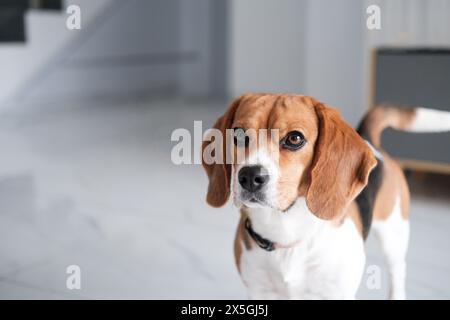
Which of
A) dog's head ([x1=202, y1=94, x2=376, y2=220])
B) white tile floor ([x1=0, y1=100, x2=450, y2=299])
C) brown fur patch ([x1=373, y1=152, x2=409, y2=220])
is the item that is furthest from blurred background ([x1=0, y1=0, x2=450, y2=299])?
dog's head ([x1=202, y1=94, x2=376, y2=220])

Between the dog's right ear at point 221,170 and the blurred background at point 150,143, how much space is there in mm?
528

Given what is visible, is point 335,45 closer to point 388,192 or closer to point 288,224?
point 388,192

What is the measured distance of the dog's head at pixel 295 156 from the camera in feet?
3.08

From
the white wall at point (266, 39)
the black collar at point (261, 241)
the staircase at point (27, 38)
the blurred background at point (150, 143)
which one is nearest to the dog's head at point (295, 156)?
the black collar at point (261, 241)

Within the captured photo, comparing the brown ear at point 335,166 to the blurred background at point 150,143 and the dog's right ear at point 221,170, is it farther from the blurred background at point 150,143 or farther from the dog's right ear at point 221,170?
the blurred background at point 150,143

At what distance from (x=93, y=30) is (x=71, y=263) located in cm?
406

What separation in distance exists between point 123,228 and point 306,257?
1.18 m

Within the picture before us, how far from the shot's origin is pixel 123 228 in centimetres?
212

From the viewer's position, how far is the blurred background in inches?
68.5

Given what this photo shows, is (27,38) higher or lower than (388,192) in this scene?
higher

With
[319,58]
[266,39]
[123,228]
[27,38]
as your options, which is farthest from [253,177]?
[27,38]

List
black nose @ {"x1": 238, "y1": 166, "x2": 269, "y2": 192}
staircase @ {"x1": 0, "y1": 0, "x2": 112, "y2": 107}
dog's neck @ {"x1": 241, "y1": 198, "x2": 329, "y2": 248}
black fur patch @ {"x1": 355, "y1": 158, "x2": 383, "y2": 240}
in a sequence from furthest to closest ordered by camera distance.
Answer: staircase @ {"x1": 0, "y1": 0, "x2": 112, "y2": 107} → black fur patch @ {"x1": 355, "y1": 158, "x2": 383, "y2": 240} → dog's neck @ {"x1": 241, "y1": 198, "x2": 329, "y2": 248} → black nose @ {"x1": 238, "y1": 166, "x2": 269, "y2": 192}

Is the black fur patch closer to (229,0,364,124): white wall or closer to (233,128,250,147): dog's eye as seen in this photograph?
(233,128,250,147): dog's eye
